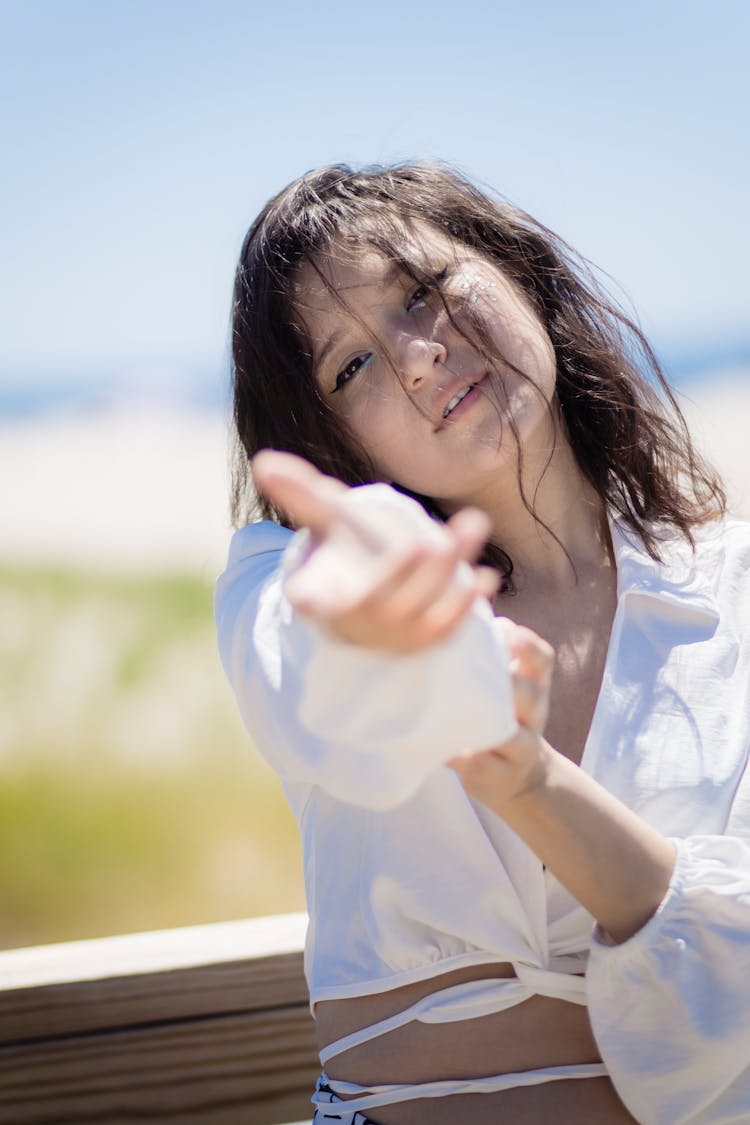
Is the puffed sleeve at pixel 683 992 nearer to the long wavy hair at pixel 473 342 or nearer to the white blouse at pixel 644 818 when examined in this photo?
the white blouse at pixel 644 818

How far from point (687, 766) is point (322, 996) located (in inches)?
17.4

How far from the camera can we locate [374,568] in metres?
0.46

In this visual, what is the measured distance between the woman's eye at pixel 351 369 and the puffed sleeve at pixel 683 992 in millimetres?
600

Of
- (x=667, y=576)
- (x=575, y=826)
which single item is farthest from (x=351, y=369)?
(x=575, y=826)

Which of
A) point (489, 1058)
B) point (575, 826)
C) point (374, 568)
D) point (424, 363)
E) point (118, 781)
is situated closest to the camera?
point (374, 568)

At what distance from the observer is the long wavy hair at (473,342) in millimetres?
1130

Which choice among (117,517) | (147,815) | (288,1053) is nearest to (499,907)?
(288,1053)

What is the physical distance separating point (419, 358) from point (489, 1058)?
0.71 metres

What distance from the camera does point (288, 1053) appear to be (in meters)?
1.20

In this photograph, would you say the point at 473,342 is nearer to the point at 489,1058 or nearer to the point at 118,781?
the point at 489,1058

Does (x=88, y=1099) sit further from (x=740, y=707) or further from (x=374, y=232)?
(x=374, y=232)

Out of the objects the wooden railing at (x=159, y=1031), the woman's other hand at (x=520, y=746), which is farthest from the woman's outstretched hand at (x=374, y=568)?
the wooden railing at (x=159, y=1031)

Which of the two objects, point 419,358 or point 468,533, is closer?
point 468,533

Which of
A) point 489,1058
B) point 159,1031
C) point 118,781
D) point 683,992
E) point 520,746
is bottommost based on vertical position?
point 118,781
